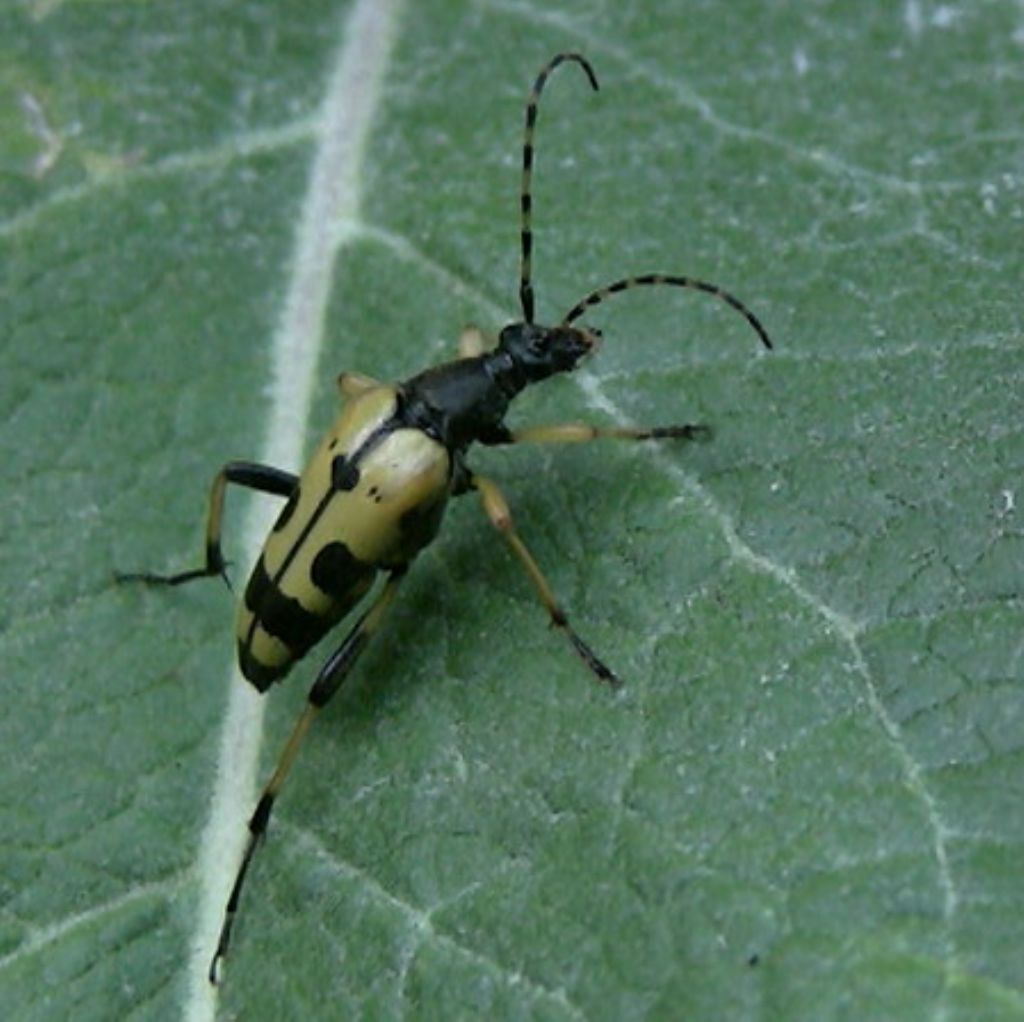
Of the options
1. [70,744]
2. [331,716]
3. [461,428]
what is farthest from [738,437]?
[70,744]

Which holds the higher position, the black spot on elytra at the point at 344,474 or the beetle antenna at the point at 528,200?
the beetle antenna at the point at 528,200

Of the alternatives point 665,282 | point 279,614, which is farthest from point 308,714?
point 665,282

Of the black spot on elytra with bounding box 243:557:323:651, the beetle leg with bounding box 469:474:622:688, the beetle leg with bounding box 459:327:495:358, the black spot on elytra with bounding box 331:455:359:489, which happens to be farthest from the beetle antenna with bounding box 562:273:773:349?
the black spot on elytra with bounding box 243:557:323:651

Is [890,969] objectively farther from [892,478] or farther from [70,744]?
[70,744]

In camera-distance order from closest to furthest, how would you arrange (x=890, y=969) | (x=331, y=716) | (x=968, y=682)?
(x=890, y=969) < (x=968, y=682) < (x=331, y=716)

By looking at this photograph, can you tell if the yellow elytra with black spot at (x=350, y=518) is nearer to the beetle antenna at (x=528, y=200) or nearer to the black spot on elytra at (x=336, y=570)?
the black spot on elytra at (x=336, y=570)

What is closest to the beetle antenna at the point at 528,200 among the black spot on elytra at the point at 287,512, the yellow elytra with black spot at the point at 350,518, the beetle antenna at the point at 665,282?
the beetle antenna at the point at 665,282

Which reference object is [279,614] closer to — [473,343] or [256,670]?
[256,670]
